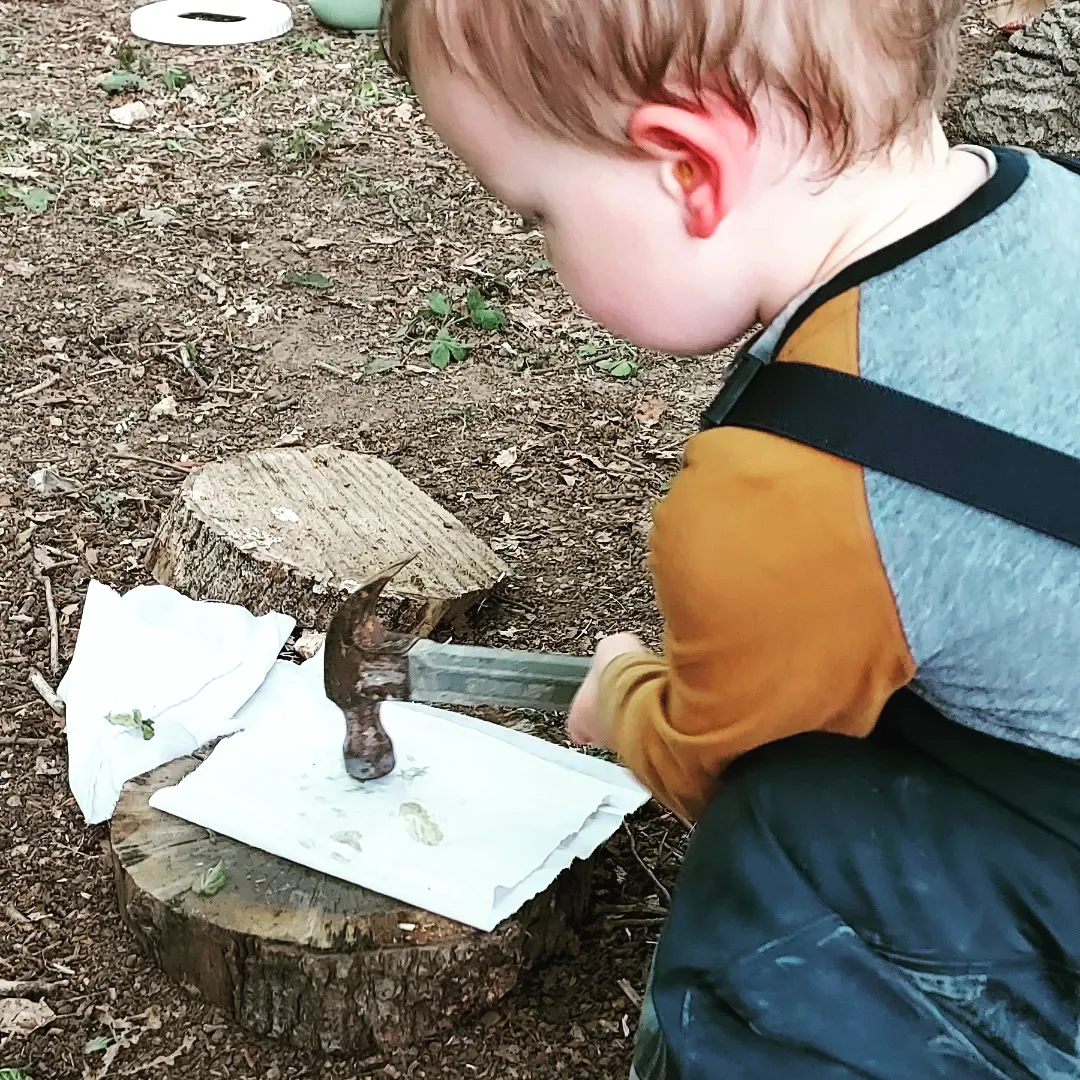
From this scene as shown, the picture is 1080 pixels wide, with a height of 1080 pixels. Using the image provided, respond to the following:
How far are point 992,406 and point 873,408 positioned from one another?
0.33ft

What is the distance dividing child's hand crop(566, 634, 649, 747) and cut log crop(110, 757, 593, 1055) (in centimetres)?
35

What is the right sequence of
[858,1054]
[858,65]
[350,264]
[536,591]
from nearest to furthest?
[858,65], [858,1054], [536,591], [350,264]

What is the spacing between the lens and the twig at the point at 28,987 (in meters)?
2.05

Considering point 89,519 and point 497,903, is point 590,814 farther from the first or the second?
point 89,519

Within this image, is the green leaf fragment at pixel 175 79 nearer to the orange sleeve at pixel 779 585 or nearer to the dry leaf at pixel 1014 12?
the dry leaf at pixel 1014 12

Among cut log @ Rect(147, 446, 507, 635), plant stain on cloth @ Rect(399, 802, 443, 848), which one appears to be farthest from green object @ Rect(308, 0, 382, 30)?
plant stain on cloth @ Rect(399, 802, 443, 848)

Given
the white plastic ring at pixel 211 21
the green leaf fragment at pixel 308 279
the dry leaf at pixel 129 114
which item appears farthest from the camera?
the white plastic ring at pixel 211 21

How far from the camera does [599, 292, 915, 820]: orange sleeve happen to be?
1147 mm

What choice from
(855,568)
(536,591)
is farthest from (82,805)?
(855,568)

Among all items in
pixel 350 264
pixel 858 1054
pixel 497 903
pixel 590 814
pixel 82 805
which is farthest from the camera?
pixel 350 264

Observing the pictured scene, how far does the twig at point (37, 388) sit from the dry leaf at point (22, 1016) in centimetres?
181

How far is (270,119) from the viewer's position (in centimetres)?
514

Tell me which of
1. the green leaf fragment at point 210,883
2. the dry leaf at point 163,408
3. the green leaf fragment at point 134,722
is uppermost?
the green leaf fragment at point 210,883

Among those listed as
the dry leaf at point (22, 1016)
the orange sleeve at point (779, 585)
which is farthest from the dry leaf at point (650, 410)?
the orange sleeve at point (779, 585)
